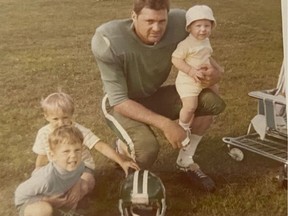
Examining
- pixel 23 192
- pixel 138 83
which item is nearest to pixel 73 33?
pixel 138 83

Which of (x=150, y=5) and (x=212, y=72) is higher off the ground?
(x=150, y=5)

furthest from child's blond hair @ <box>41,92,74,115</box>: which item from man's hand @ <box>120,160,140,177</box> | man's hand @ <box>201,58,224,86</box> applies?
man's hand @ <box>201,58,224,86</box>

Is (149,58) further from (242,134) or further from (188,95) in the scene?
(242,134)

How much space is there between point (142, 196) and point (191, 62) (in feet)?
0.76

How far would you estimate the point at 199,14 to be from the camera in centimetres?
92

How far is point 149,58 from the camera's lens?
0.94 m

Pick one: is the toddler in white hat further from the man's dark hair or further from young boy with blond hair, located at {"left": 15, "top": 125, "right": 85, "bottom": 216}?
young boy with blond hair, located at {"left": 15, "top": 125, "right": 85, "bottom": 216}

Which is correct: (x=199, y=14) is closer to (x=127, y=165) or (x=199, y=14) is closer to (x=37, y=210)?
(x=127, y=165)

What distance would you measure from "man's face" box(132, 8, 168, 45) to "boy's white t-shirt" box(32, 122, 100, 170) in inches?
6.9

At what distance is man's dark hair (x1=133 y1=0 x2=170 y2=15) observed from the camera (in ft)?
2.97

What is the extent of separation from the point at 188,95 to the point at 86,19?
0.21 metres

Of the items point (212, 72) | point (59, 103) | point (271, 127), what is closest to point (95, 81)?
point (59, 103)

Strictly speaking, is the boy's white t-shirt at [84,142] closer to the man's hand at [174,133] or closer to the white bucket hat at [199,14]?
the man's hand at [174,133]

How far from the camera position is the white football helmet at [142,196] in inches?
36.2
